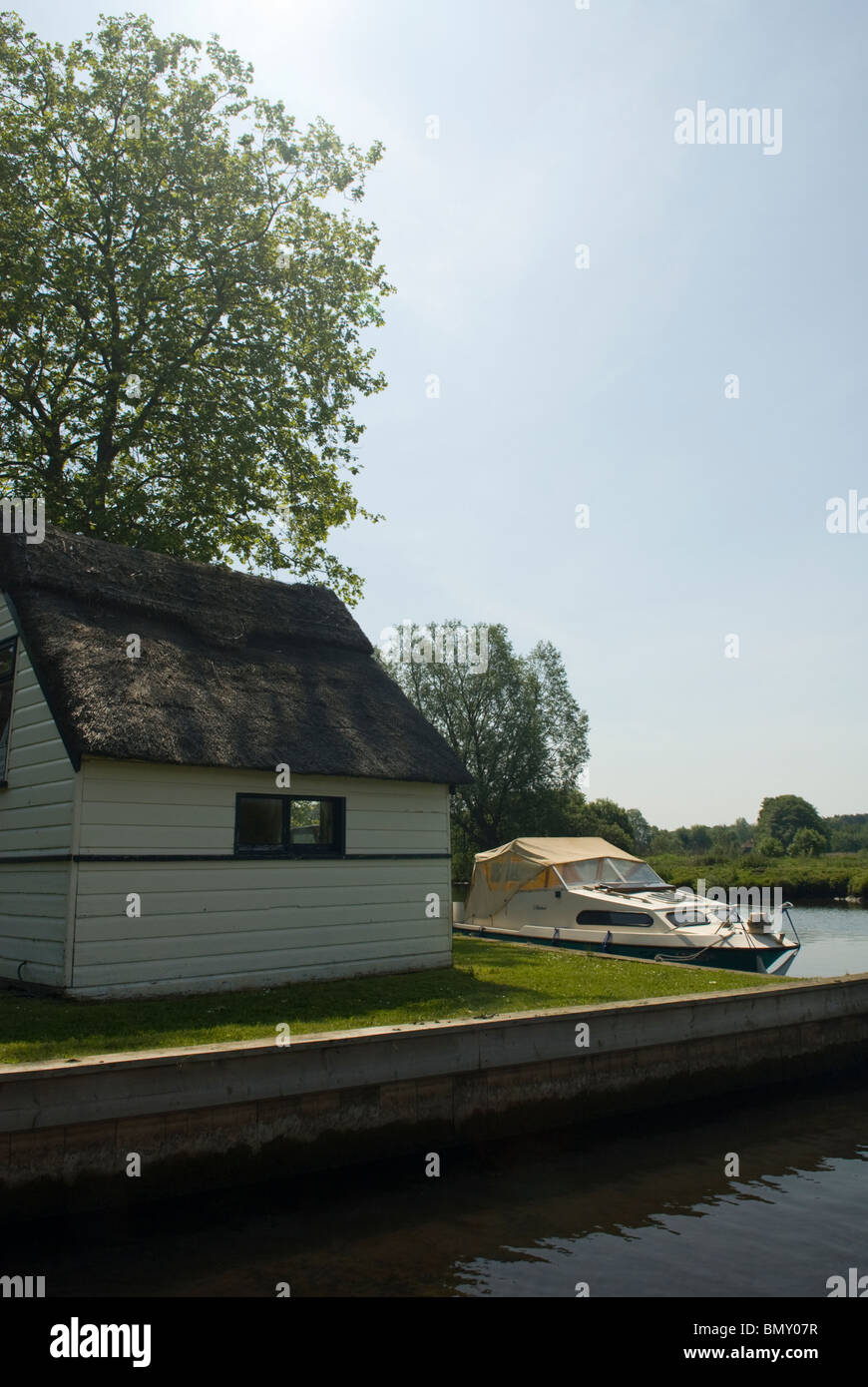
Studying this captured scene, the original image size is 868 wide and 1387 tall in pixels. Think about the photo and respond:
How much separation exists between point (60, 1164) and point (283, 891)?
579 cm

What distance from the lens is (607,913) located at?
20375 mm

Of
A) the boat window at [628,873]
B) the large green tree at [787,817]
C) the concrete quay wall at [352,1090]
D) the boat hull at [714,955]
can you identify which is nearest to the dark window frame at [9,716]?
the concrete quay wall at [352,1090]

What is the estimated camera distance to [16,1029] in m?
8.27

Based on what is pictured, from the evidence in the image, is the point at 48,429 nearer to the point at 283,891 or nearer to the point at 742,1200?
the point at 283,891

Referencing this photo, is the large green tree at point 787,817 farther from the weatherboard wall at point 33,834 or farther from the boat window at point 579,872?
the weatherboard wall at point 33,834

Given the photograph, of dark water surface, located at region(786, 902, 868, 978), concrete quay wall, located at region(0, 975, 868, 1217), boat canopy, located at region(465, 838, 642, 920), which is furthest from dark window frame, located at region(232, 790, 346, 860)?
boat canopy, located at region(465, 838, 642, 920)

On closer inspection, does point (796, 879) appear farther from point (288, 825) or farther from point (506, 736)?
point (288, 825)

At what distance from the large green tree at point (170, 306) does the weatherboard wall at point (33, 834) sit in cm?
1048

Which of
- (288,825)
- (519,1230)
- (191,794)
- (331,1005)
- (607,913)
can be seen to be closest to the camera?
(519,1230)

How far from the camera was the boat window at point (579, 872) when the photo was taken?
72.2 feet

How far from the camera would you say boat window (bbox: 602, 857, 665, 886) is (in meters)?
22.5

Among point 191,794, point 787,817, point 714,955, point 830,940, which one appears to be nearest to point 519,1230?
point 191,794

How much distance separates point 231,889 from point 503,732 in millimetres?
39204
